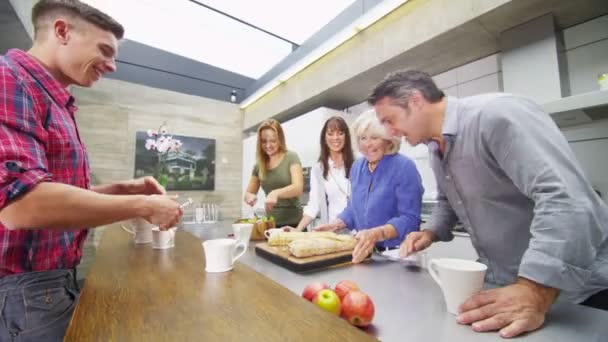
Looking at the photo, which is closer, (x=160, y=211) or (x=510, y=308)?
(x=510, y=308)

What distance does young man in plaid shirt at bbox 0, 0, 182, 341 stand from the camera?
563mm

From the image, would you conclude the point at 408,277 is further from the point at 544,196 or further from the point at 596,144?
the point at 596,144

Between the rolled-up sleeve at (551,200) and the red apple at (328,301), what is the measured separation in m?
0.37

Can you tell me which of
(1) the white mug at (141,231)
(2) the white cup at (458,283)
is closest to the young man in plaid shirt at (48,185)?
(1) the white mug at (141,231)

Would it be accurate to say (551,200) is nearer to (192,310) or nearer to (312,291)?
(312,291)

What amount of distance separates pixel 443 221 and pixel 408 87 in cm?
50

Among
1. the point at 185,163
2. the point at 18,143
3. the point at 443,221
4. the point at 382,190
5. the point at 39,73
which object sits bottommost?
the point at 443,221

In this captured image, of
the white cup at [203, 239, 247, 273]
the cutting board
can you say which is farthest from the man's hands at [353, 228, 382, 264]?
the white cup at [203, 239, 247, 273]

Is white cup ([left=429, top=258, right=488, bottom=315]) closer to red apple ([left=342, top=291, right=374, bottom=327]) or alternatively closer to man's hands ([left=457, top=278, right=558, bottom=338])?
man's hands ([left=457, top=278, right=558, bottom=338])

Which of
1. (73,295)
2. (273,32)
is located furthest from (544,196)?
(273,32)

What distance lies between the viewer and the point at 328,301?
56 cm

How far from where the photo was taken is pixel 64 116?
2.49 ft

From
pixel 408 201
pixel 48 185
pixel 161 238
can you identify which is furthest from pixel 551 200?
pixel 161 238

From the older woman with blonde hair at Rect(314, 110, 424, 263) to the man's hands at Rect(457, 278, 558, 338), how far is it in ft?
1.60
